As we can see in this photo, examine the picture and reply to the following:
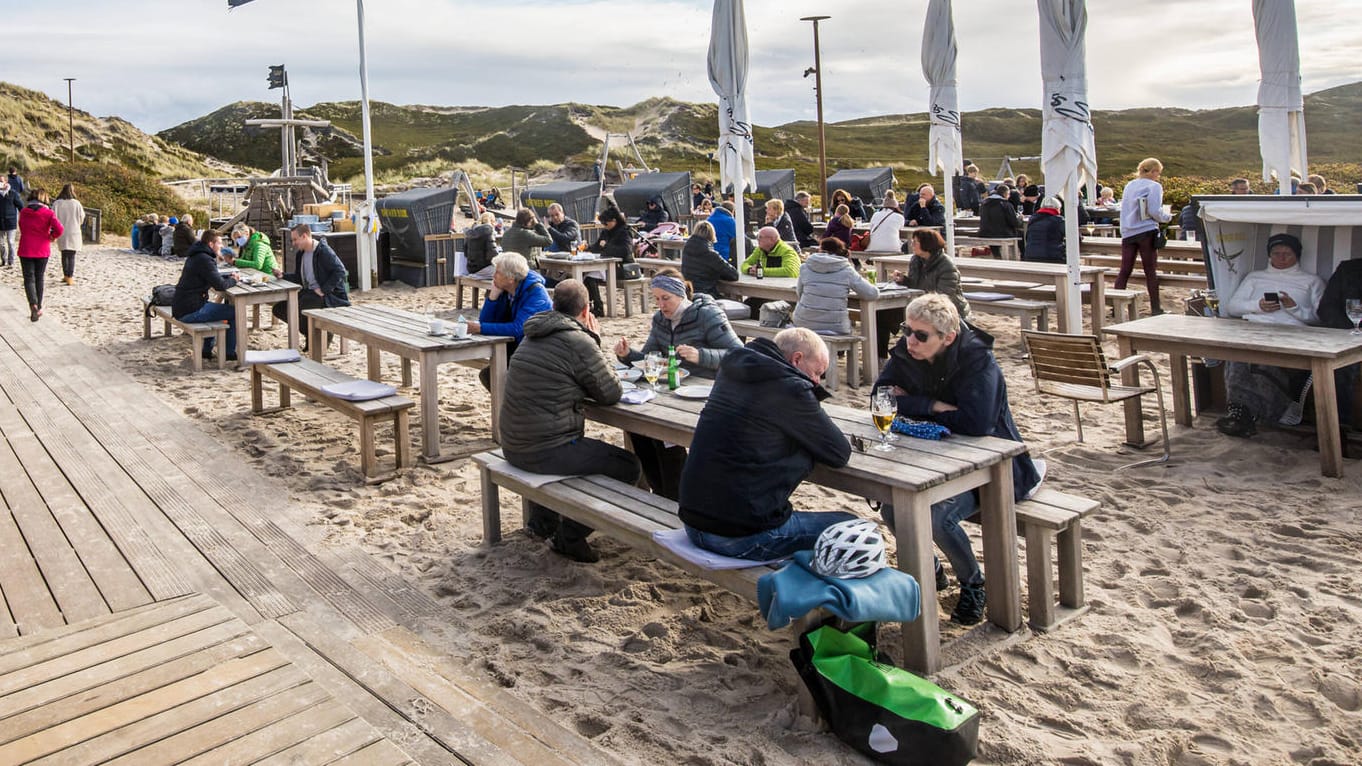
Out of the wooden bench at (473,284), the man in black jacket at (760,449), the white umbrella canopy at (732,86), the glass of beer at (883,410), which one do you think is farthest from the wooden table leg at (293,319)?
the glass of beer at (883,410)

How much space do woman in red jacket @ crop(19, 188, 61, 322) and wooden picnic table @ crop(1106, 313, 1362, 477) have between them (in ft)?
39.5

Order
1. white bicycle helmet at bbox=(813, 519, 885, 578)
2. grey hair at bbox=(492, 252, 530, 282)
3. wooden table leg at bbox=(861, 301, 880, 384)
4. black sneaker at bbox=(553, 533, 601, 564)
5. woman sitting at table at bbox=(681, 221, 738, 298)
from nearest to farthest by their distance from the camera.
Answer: white bicycle helmet at bbox=(813, 519, 885, 578) < black sneaker at bbox=(553, 533, 601, 564) < grey hair at bbox=(492, 252, 530, 282) < wooden table leg at bbox=(861, 301, 880, 384) < woman sitting at table at bbox=(681, 221, 738, 298)

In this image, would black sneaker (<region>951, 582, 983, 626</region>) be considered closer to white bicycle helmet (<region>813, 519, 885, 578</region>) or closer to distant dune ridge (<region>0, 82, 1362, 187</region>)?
white bicycle helmet (<region>813, 519, 885, 578</region>)

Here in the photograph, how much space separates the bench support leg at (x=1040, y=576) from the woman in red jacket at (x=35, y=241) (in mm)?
12481

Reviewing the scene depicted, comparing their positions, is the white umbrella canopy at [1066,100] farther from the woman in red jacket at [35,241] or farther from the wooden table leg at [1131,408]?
the woman in red jacket at [35,241]

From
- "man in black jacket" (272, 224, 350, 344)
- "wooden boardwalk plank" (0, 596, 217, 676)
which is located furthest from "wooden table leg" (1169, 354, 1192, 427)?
"man in black jacket" (272, 224, 350, 344)

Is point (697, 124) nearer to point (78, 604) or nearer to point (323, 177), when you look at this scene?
point (323, 177)

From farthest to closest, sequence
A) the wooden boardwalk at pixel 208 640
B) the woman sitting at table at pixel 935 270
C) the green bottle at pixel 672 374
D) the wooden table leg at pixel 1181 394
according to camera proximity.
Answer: the woman sitting at table at pixel 935 270 → the wooden table leg at pixel 1181 394 → the green bottle at pixel 672 374 → the wooden boardwalk at pixel 208 640

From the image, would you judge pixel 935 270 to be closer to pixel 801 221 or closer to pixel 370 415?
pixel 370 415

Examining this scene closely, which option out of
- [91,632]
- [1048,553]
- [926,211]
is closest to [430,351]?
[91,632]

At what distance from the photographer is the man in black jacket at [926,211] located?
14.9 meters

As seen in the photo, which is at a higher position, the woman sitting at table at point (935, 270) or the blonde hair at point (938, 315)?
the woman sitting at table at point (935, 270)

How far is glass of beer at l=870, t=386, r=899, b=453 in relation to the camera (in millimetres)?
3652

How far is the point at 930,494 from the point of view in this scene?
3379mm
